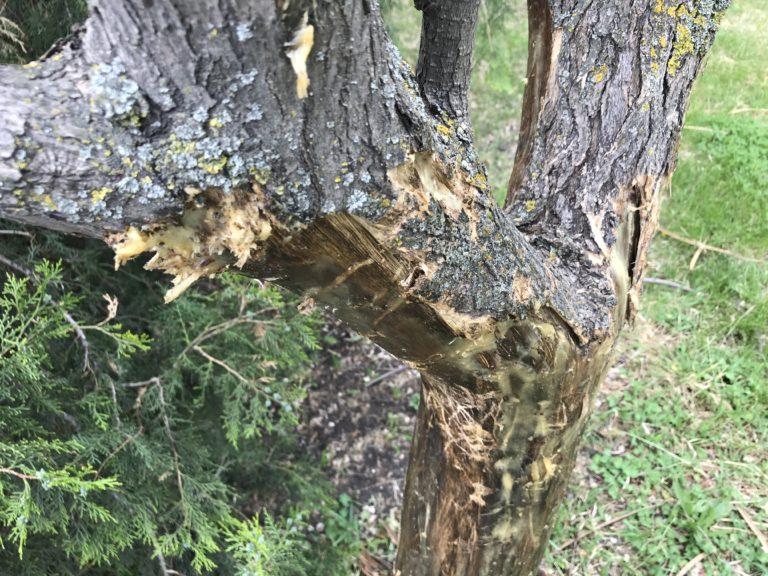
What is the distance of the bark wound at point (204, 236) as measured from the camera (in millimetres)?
883

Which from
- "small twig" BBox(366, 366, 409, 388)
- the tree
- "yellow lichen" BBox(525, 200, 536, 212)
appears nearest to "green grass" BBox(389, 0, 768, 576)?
the tree

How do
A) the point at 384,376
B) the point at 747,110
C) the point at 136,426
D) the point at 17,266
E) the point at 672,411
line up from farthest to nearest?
the point at 747,110 → the point at 384,376 → the point at 672,411 → the point at 136,426 → the point at 17,266

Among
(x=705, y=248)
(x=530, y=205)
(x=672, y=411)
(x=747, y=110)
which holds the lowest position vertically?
(x=672, y=411)

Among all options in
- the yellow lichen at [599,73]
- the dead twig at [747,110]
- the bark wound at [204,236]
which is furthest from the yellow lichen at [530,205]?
the dead twig at [747,110]

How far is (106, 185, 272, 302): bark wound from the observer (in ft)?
2.90

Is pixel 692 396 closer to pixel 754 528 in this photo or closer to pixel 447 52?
pixel 754 528

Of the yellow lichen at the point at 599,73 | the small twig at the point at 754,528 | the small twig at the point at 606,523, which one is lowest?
the small twig at the point at 606,523

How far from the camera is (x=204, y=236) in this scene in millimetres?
938

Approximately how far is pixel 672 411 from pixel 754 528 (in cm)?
67

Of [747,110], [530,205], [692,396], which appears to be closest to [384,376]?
[692,396]

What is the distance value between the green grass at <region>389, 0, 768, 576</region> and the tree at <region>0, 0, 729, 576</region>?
3.36 ft

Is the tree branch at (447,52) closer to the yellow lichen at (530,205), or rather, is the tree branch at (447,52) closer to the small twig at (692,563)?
the yellow lichen at (530,205)

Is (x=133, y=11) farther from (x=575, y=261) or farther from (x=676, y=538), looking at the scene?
(x=676, y=538)

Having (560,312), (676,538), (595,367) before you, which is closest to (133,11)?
(560,312)
